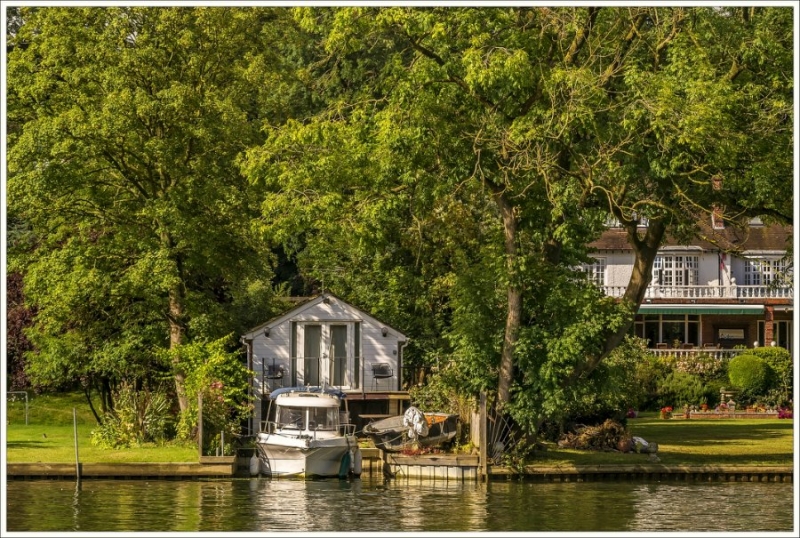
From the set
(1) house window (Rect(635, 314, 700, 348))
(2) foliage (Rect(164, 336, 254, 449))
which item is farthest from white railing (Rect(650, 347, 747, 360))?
(2) foliage (Rect(164, 336, 254, 449))

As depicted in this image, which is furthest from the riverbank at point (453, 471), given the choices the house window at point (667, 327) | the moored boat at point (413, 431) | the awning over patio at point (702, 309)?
the house window at point (667, 327)

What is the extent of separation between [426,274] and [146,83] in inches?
509

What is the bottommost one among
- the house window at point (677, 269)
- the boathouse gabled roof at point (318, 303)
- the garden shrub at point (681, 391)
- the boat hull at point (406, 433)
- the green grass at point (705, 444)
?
the green grass at point (705, 444)

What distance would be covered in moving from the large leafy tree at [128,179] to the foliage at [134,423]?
1043mm

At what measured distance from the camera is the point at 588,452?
40594 millimetres

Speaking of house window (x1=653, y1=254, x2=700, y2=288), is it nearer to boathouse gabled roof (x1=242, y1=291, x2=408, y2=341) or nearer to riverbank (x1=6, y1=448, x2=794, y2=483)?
boathouse gabled roof (x1=242, y1=291, x2=408, y2=341)

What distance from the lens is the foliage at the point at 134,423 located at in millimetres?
41594

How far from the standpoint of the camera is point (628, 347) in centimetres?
4606

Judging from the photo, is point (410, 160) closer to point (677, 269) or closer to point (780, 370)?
point (780, 370)

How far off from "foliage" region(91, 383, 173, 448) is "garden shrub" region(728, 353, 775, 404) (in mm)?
27733

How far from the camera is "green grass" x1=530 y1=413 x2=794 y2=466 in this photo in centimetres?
3934

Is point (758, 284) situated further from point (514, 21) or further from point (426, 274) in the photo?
point (514, 21)

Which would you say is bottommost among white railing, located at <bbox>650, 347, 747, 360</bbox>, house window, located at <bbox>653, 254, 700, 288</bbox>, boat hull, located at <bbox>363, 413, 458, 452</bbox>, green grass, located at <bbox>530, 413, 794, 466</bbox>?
green grass, located at <bbox>530, 413, 794, 466</bbox>

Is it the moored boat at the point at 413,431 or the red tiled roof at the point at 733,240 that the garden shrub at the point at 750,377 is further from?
the moored boat at the point at 413,431
